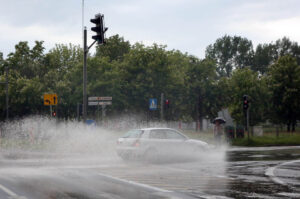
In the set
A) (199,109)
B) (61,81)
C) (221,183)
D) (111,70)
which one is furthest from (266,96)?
(221,183)

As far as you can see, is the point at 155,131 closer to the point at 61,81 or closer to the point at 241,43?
the point at 61,81

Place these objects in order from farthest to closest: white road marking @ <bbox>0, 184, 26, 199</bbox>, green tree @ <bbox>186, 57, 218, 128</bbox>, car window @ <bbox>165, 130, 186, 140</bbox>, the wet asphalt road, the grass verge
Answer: green tree @ <bbox>186, 57, 218, 128</bbox>
the grass verge
car window @ <bbox>165, 130, 186, 140</bbox>
the wet asphalt road
white road marking @ <bbox>0, 184, 26, 199</bbox>

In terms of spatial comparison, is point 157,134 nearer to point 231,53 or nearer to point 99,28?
point 99,28

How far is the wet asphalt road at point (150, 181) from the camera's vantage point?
9.99m

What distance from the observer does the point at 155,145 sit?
19.1 m

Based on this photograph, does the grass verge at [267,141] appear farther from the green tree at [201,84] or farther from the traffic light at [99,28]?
the green tree at [201,84]

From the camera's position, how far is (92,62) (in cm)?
5766

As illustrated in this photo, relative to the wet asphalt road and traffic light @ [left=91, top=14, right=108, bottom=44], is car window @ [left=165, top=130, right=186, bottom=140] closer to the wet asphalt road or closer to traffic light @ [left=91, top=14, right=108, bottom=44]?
the wet asphalt road

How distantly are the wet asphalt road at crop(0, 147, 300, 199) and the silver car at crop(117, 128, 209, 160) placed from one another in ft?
3.53

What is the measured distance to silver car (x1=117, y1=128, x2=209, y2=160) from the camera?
18.7m

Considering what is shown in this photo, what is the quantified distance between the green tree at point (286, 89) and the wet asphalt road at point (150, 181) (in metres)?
50.9

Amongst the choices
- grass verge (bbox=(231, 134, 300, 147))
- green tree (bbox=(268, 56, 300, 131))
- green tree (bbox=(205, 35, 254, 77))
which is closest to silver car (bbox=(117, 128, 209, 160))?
grass verge (bbox=(231, 134, 300, 147))

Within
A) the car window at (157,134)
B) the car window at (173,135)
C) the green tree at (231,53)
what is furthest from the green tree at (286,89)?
the car window at (157,134)

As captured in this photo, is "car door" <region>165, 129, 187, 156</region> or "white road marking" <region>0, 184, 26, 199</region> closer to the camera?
"white road marking" <region>0, 184, 26, 199</region>
